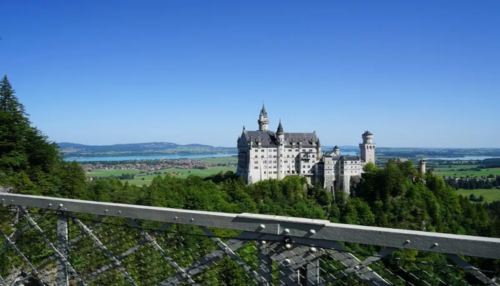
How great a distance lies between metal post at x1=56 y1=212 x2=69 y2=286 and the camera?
2.79 meters

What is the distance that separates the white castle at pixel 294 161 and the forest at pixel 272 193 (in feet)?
7.57

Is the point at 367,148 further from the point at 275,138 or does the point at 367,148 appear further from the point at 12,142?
the point at 12,142

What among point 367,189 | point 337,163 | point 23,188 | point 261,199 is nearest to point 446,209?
point 367,189

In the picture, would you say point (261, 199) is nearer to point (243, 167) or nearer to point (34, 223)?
point (243, 167)

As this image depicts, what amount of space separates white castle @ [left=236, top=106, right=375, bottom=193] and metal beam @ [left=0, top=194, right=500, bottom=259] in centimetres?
5106

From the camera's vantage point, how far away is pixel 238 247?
7.04 ft

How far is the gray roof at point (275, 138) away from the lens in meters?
55.2

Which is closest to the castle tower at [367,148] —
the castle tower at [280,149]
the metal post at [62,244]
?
the castle tower at [280,149]

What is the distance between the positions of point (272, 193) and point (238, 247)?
45963mm

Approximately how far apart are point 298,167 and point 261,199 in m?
11.1

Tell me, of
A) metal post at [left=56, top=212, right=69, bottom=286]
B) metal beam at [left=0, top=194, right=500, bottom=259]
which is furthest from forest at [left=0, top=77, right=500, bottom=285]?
metal beam at [left=0, top=194, right=500, bottom=259]

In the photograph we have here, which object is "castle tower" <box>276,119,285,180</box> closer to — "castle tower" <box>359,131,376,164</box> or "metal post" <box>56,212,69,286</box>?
"castle tower" <box>359,131,376,164</box>

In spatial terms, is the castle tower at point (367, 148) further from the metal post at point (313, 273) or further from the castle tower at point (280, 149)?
the metal post at point (313, 273)

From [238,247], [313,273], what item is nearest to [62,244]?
[238,247]
